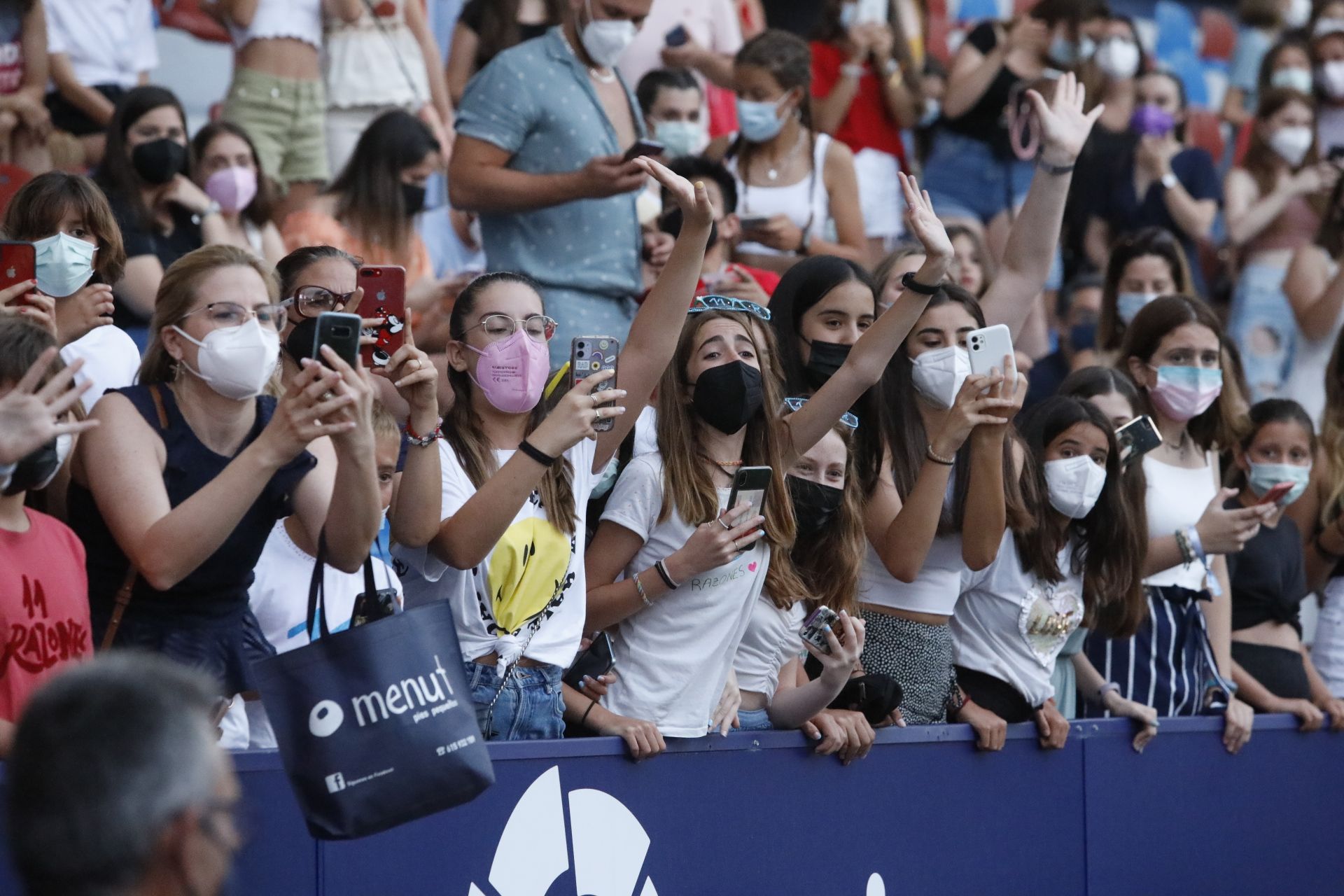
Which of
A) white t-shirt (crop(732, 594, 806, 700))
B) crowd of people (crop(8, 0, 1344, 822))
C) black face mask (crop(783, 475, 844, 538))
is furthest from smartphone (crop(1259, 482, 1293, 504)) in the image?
white t-shirt (crop(732, 594, 806, 700))

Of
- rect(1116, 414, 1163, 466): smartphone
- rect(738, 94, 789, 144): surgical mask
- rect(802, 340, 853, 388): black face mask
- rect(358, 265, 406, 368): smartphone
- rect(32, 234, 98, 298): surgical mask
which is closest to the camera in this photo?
rect(358, 265, 406, 368): smartphone

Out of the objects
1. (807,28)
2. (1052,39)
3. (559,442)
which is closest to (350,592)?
(559,442)

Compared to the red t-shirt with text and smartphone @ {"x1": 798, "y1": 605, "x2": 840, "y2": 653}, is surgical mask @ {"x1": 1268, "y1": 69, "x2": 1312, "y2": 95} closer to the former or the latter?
smartphone @ {"x1": 798, "y1": 605, "x2": 840, "y2": 653}

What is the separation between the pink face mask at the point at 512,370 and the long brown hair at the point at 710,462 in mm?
534

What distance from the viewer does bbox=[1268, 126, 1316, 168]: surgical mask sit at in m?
9.55

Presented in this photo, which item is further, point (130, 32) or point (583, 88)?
point (130, 32)

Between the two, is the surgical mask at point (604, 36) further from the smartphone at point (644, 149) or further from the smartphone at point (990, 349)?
the smartphone at point (990, 349)

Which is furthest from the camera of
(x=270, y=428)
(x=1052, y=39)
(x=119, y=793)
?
(x=1052, y=39)

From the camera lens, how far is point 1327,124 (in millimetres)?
10016

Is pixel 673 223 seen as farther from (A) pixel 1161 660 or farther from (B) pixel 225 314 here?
(B) pixel 225 314

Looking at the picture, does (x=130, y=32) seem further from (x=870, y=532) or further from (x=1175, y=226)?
(x=1175, y=226)

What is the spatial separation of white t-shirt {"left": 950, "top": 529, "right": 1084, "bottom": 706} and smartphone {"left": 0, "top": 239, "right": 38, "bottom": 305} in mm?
2910

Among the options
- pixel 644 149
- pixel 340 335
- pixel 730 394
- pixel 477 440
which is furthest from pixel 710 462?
pixel 340 335

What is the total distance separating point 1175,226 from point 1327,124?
1467 mm
